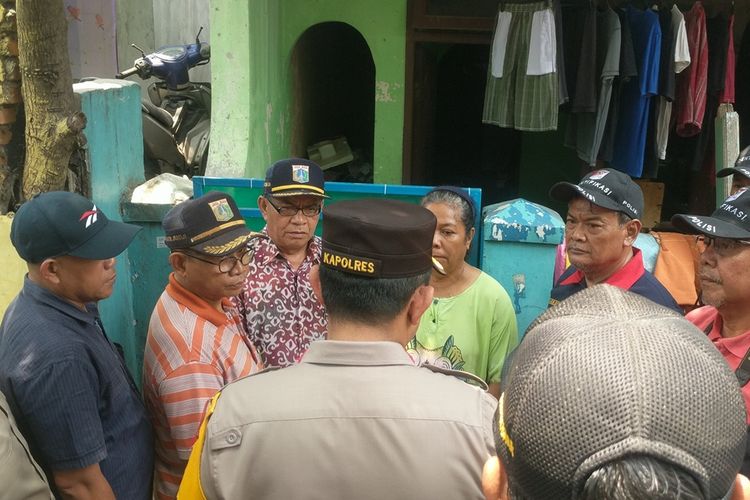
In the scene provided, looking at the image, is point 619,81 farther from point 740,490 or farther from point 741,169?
point 740,490

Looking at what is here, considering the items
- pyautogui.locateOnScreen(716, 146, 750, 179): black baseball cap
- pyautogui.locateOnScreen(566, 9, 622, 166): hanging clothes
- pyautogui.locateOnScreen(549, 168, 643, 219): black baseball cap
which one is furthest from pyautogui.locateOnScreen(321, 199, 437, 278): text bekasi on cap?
pyautogui.locateOnScreen(566, 9, 622, 166): hanging clothes

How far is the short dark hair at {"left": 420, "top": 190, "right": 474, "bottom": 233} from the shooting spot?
9.88 ft

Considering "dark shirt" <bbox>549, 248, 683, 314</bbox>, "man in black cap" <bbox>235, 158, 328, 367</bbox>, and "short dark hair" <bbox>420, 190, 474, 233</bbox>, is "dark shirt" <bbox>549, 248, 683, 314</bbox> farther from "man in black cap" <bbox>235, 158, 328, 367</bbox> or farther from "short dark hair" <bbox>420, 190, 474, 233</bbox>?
"man in black cap" <bbox>235, 158, 328, 367</bbox>

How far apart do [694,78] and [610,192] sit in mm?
3223

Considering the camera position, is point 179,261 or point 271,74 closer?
point 179,261

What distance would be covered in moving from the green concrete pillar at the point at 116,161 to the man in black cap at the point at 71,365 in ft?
4.79

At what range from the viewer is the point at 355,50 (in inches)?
321

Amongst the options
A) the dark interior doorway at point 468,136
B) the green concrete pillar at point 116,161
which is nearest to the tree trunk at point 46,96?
the green concrete pillar at point 116,161

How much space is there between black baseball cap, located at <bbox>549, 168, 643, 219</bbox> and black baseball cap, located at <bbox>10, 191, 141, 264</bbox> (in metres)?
1.77

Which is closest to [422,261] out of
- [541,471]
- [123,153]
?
[541,471]

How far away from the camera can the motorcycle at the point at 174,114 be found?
7035mm

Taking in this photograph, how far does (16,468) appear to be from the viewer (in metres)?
1.72

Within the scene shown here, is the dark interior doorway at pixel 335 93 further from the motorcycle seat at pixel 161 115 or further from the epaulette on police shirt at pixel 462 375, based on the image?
the epaulette on police shirt at pixel 462 375

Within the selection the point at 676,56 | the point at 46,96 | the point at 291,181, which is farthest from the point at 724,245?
the point at 676,56
